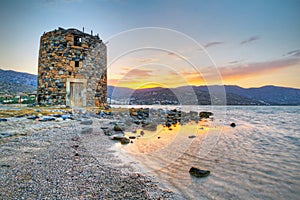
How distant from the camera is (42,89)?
44.4 feet

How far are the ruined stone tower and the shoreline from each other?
9345mm

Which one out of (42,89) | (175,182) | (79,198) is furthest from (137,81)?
(79,198)

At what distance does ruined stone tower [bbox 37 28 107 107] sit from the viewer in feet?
43.5

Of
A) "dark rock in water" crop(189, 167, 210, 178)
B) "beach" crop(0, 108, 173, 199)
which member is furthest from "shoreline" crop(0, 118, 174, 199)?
"dark rock in water" crop(189, 167, 210, 178)

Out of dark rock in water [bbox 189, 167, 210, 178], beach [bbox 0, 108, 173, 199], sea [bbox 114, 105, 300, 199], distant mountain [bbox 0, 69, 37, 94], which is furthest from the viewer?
distant mountain [bbox 0, 69, 37, 94]

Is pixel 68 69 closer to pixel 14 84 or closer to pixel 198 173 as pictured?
pixel 198 173

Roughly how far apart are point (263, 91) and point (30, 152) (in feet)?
199

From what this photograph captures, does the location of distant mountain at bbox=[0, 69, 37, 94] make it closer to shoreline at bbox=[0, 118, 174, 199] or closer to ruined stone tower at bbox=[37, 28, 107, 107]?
ruined stone tower at bbox=[37, 28, 107, 107]

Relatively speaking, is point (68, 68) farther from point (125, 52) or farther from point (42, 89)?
point (125, 52)

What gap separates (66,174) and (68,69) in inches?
480

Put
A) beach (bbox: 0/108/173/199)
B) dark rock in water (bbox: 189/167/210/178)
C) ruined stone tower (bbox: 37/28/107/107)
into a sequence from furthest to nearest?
ruined stone tower (bbox: 37/28/107/107) → dark rock in water (bbox: 189/167/210/178) → beach (bbox: 0/108/173/199)

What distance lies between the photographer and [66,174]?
289 centimetres

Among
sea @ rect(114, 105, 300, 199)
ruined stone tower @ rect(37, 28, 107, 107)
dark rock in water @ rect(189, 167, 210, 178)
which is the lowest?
sea @ rect(114, 105, 300, 199)

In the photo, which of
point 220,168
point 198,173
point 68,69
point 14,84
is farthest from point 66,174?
point 14,84
